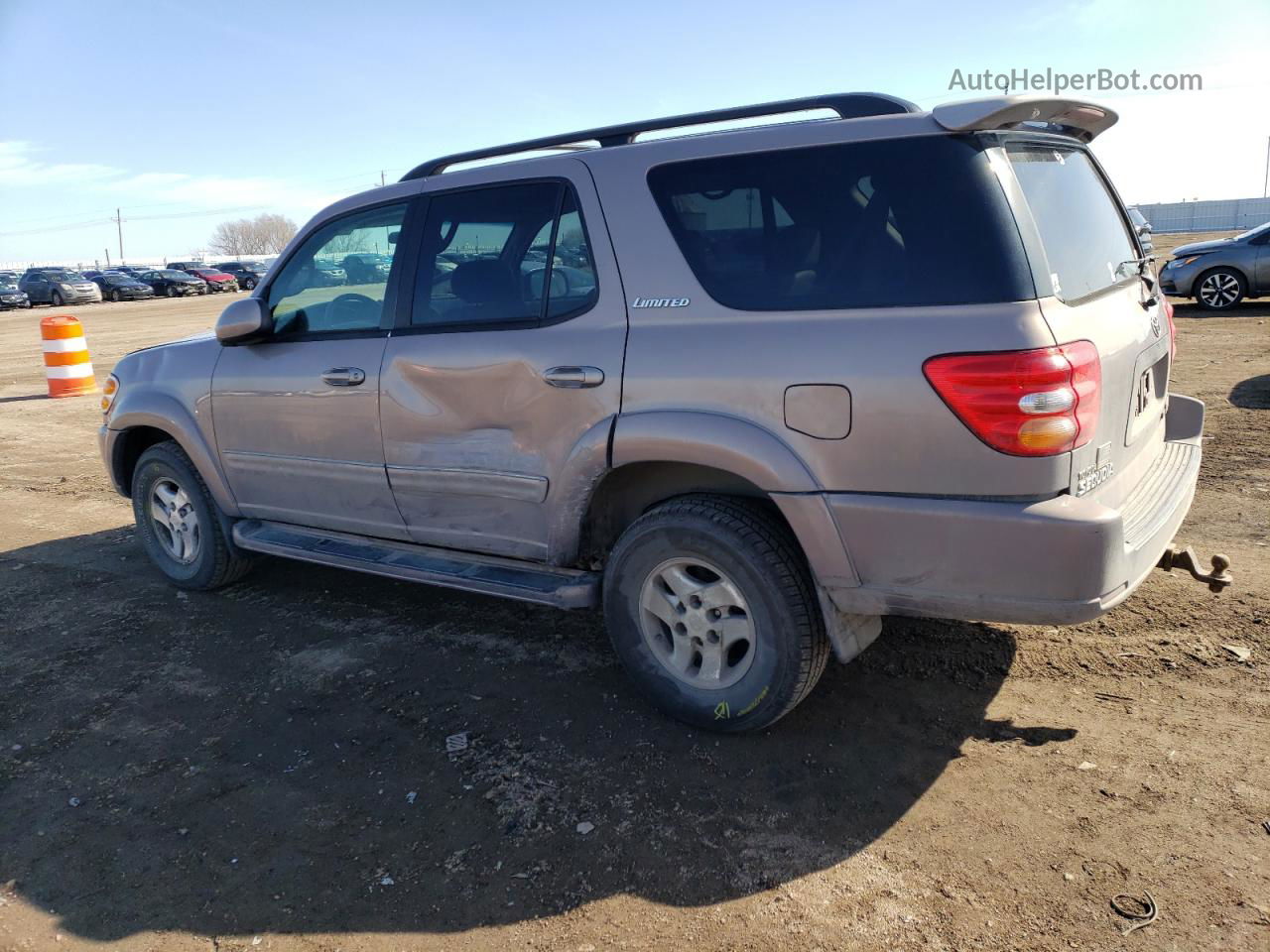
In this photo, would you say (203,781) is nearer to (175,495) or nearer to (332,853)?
(332,853)

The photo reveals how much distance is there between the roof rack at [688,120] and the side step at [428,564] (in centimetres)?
170

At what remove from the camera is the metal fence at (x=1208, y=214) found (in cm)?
4922

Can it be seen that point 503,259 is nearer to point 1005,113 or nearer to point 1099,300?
point 1005,113

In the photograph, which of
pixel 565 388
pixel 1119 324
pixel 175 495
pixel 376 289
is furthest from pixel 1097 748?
pixel 175 495

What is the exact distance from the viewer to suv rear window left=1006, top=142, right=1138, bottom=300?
10.1ft

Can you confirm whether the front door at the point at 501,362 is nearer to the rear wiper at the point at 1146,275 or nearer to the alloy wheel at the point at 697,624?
the alloy wheel at the point at 697,624

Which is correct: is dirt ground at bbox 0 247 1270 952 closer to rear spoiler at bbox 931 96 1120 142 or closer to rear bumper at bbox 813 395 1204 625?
rear bumper at bbox 813 395 1204 625

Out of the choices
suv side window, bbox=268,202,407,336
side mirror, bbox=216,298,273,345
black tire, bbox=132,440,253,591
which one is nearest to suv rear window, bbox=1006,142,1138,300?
suv side window, bbox=268,202,407,336

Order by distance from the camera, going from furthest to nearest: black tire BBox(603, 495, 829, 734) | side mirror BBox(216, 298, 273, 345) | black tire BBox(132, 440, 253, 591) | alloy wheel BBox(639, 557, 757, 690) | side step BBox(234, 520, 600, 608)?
black tire BBox(132, 440, 253, 591) → side mirror BBox(216, 298, 273, 345) → side step BBox(234, 520, 600, 608) → alloy wheel BBox(639, 557, 757, 690) → black tire BBox(603, 495, 829, 734)

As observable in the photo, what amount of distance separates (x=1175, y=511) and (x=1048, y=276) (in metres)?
1.14

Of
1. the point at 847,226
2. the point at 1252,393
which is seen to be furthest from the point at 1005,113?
the point at 1252,393

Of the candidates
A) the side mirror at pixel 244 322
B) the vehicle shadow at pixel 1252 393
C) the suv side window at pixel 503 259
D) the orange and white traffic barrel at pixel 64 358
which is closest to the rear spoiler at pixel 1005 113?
the suv side window at pixel 503 259

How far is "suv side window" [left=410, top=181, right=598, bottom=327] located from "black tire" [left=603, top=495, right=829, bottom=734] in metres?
0.93

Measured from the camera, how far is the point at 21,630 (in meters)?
4.95
